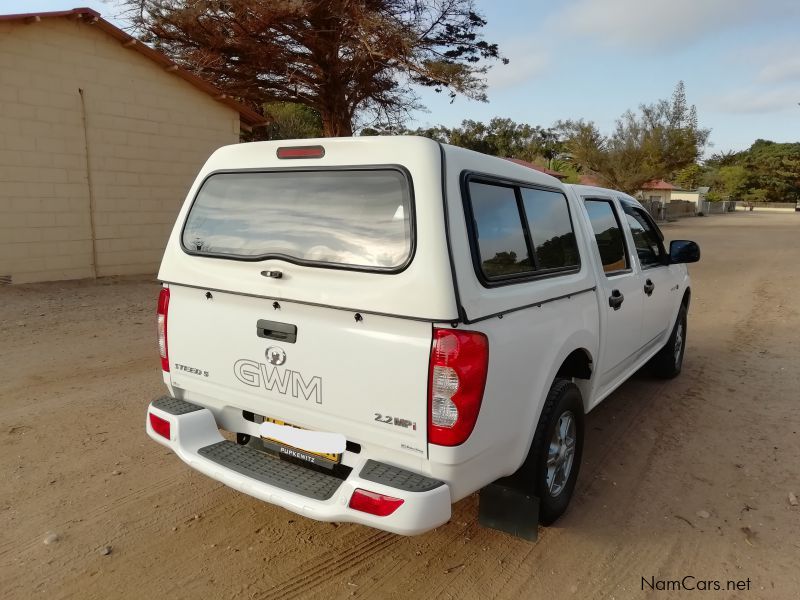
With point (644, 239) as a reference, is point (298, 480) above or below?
below

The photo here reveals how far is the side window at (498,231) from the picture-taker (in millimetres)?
2662

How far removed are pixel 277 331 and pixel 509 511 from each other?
4.85ft

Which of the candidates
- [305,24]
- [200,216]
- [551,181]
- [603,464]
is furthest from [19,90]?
[603,464]

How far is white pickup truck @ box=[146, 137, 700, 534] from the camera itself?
2373 millimetres

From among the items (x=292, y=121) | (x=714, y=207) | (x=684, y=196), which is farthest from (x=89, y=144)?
(x=684, y=196)

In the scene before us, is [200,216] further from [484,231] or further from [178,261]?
[484,231]

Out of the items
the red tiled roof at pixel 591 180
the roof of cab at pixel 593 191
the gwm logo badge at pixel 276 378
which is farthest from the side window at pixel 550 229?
the red tiled roof at pixel 591 180

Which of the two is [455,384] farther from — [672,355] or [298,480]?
[672,355]

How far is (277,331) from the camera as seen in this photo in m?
2.72

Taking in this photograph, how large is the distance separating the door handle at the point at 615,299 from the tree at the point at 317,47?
42.7ft

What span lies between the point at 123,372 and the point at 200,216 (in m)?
3.14

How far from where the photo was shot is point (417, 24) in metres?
16.6

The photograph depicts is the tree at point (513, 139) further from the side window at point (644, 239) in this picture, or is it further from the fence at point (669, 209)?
the side window at point (644, 239)

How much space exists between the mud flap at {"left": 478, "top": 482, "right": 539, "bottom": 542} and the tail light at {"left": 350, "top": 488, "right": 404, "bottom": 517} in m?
0.87
